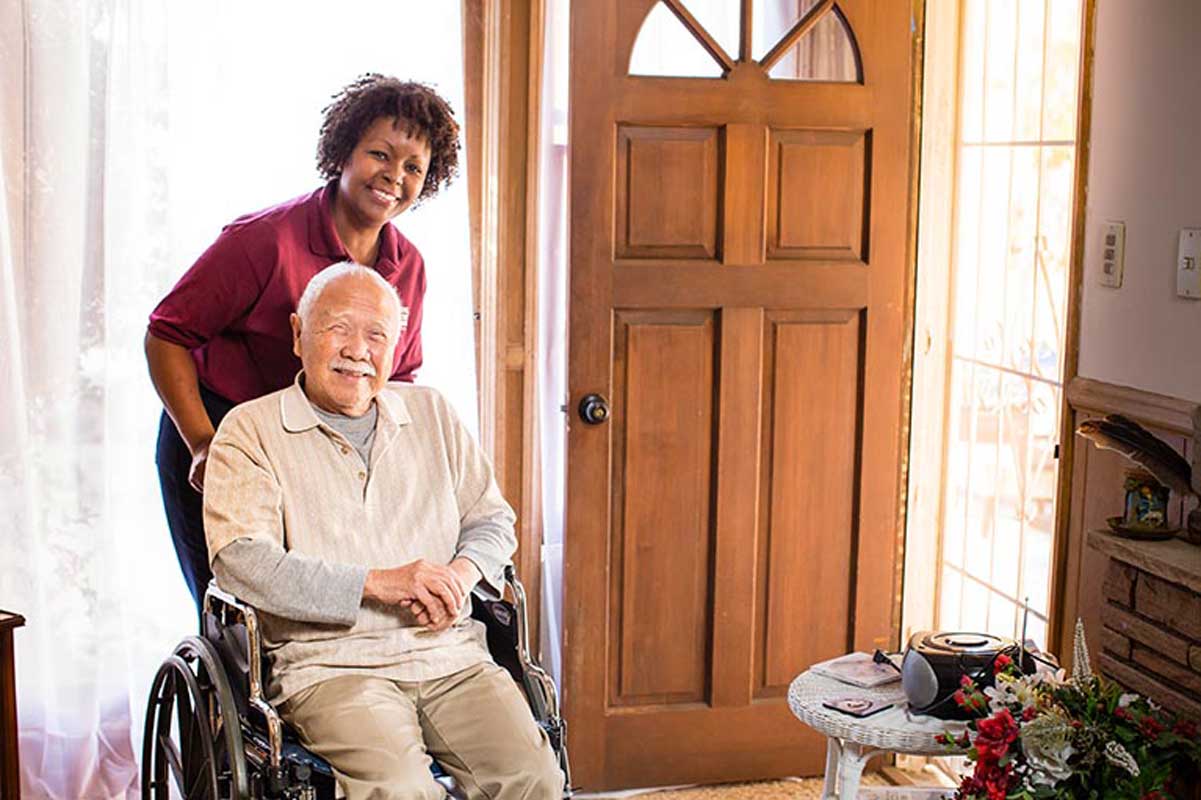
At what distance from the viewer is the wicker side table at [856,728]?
266 centimetres

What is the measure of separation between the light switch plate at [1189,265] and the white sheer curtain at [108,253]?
1.77 metres

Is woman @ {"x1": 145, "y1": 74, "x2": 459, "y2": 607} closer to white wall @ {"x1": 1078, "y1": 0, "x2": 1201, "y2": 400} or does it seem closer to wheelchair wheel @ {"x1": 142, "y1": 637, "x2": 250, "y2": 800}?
wheelchair wheel @ {"x1": 142, "y1": 637, "x2": 250, "y2": 800}

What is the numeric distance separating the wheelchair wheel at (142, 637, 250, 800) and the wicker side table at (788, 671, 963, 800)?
0.97m

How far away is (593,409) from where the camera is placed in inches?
135

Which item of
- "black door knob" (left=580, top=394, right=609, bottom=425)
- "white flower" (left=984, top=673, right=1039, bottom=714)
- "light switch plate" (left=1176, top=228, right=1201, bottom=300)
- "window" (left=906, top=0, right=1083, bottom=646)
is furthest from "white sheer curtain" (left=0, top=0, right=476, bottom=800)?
"white flower" (left=984, top=673, right=1039, bottom=714)

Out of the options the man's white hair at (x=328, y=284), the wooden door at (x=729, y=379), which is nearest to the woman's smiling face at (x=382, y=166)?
the man's white hair at (x=328, y=284)

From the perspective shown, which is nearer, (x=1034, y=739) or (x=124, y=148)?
(x=1034, y=739)

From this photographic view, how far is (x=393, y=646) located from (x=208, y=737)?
323 millimetres

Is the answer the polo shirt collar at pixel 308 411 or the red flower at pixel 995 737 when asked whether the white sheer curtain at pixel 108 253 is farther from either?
the red flower at pixel 995 737

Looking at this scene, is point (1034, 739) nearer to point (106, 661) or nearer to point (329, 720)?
point (329, 720)

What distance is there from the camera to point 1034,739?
2371 mm

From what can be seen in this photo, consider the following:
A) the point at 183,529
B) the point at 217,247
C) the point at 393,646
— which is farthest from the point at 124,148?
the point at 393,646

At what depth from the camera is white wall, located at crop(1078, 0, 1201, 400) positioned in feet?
8.93

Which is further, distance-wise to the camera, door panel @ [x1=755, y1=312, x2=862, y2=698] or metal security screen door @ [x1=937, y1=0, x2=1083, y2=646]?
door panel @ [x1=755, y1=312, x2=862, y2=698]
